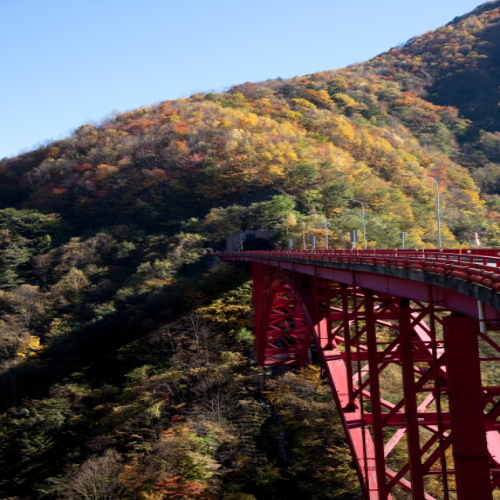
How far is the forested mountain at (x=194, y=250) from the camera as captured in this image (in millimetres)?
29594

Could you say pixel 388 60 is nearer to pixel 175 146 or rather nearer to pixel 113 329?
pixel 175 146

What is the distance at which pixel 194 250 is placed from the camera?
5825 centimetres

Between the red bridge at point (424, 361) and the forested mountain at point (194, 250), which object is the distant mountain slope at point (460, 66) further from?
the red bridge at point (424, 361)

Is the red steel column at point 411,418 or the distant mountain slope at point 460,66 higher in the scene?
the distant mountain slope at point 460,66

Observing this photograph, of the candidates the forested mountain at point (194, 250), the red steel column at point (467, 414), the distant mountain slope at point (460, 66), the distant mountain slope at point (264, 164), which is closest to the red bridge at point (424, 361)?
the red steel column at point (467, 414)

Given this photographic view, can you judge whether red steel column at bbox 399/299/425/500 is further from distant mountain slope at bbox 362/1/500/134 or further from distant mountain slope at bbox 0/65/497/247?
distant mountain slope at bbox 362/1/500/134

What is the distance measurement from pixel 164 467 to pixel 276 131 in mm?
62471

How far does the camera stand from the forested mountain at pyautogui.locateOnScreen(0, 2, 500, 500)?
29594mm

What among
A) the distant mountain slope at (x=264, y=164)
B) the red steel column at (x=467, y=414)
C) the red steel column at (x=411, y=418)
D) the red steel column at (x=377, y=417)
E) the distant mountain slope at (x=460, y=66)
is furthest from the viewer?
the distant mountain slope at (x=460, y=66)

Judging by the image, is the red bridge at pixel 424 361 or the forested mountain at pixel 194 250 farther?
the forested mountain at pixel 194 250

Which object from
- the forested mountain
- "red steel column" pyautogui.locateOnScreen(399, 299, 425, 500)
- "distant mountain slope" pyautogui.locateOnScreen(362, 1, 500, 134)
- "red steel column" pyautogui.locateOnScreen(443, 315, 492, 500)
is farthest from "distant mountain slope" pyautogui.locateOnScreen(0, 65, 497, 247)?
Answer: "red steel column" pyautogui.locateOnScreen(443, 315, 492, 500)

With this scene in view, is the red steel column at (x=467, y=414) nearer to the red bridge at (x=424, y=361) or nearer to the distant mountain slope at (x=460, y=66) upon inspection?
the red bridge at (x=424, y=361)

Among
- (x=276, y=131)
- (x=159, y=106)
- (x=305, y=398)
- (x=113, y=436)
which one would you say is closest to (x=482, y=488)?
(x=305, y=398)

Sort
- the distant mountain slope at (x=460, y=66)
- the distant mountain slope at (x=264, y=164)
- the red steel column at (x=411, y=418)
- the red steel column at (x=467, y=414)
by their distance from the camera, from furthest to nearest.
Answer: the distant mountain slope at (x=460, y=66)
the distant mountain slope at (x=264, y=164)
the red steel column at (x=411, y=418)
the red steel column at (x=467, y=414)
